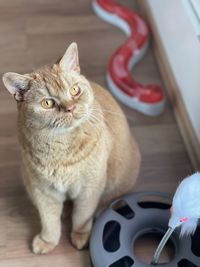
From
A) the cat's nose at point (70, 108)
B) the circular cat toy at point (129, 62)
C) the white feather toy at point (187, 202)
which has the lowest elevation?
the circular cat toy at point (129, 62)

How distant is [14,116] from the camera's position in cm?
182

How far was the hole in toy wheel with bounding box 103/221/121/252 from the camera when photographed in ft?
4.52

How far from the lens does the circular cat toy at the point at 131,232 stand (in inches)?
53.0

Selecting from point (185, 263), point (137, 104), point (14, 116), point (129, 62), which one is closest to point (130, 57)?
point (129, 62)

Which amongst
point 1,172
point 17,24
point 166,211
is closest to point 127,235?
point 166,211

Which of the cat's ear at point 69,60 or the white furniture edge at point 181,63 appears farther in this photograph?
the white furniture edge at point 181,63

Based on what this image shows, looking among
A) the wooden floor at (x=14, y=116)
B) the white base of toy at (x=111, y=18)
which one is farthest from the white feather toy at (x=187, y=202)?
the white base of toy at (x=111, y=18)

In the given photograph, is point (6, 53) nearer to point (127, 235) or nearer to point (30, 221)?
point (30, 221)

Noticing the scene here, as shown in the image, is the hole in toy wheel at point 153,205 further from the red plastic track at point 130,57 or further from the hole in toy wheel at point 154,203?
the red plastic track at point 130,57

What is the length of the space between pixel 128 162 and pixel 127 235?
22 cm

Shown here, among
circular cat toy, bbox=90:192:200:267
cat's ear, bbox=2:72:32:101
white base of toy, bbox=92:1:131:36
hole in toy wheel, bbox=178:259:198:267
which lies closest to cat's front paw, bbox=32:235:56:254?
circular cat toy, bbox=90:192:200:267

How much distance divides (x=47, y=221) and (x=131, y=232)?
0.25 meters

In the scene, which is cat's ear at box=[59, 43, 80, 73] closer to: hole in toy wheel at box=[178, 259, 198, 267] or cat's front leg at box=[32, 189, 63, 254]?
cat's front leg at box=[32, 189, 63, 254]

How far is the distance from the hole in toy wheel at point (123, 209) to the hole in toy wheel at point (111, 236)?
4 centimetres
